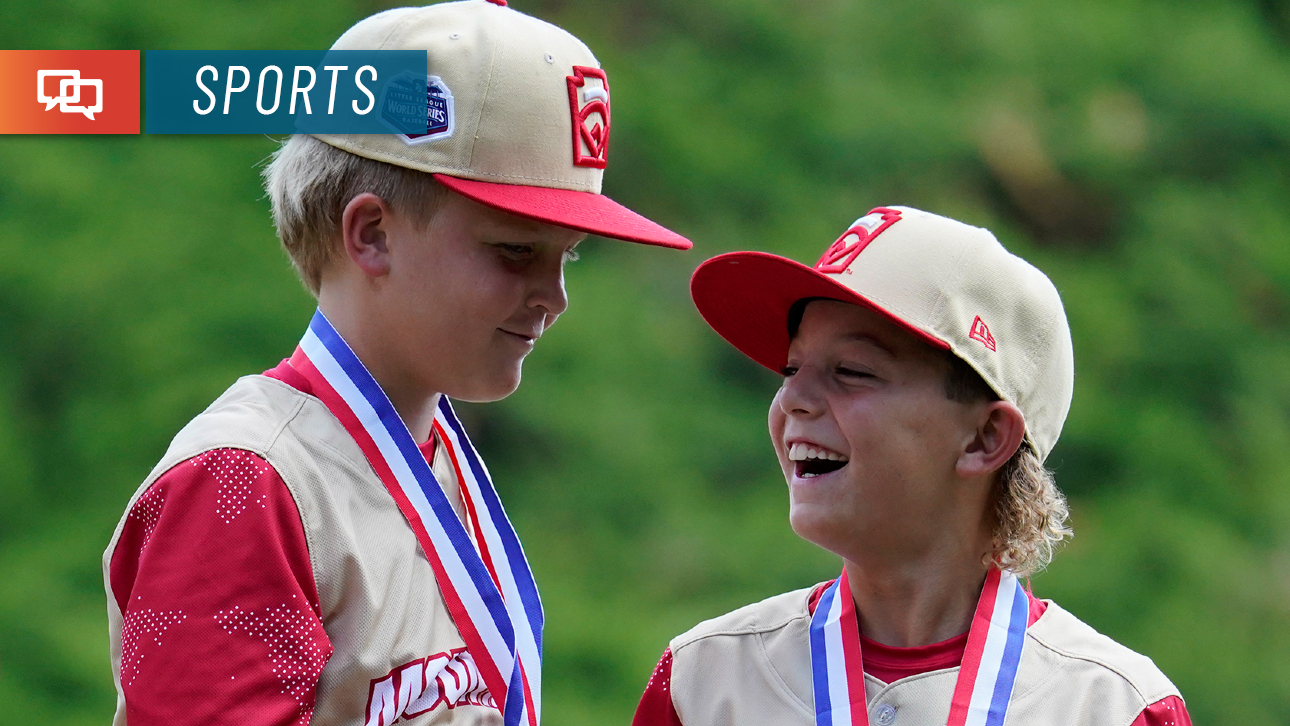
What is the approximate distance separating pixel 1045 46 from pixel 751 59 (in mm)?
1486

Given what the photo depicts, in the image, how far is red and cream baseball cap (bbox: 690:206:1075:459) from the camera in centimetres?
223

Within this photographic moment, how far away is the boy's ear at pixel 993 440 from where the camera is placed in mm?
2283

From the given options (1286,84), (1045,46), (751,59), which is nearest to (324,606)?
(751,59)

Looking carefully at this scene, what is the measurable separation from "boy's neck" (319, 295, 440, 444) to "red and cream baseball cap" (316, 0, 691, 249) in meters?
0.27

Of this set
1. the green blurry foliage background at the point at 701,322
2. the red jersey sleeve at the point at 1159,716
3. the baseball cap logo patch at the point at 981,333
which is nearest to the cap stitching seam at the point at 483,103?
the baseball cap logo patch at the point at 981,333

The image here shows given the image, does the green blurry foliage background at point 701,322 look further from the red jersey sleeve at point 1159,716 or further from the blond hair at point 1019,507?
the red jersey sleeve at point 1159,716

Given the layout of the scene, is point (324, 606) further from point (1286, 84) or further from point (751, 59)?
point (1286, 84)

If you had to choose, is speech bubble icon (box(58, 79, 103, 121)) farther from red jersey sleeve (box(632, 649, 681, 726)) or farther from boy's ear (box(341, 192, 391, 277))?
red jersey sleeve (box(632, 649, 681, 726))

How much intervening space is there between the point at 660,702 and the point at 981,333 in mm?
857

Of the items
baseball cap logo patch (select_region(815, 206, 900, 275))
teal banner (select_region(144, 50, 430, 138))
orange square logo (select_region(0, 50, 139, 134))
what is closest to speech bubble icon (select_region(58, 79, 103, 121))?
orange square logo (select_region(0, 50, 139, 134))

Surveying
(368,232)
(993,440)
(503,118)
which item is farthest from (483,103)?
(993,440)

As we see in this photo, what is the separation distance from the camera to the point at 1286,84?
6777 millimetres

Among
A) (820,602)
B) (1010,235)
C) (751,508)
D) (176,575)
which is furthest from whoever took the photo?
(1010,235)

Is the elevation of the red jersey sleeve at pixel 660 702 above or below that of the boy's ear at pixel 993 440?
below
